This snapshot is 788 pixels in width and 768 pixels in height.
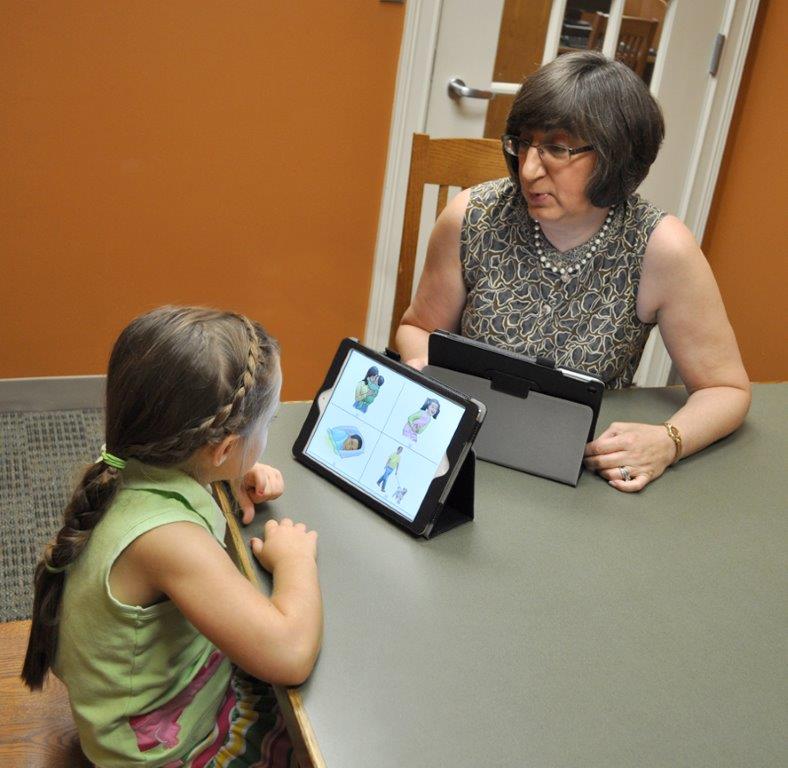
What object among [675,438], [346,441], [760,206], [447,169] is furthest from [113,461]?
[760,206]

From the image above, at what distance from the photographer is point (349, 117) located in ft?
8.52

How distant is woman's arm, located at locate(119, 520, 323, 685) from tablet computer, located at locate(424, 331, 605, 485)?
0.43 meters

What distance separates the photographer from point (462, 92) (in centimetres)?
262

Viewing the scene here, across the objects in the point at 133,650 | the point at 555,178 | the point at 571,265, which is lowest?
the point at 133,650

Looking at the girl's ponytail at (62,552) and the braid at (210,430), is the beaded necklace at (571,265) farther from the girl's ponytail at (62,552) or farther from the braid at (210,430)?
the girl's ponytail at (62,552)

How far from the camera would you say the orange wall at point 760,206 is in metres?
2.75

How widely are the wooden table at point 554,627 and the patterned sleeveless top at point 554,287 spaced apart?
32 cm

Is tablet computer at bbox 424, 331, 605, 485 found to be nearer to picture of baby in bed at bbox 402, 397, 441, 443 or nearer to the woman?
the woman

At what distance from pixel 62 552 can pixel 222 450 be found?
200 mm

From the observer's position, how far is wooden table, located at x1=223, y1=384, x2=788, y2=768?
2.61 ft

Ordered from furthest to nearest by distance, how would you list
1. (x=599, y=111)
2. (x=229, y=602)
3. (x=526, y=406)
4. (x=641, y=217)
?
(x=641, y=217), (x=599, y=111), (x=526, y=406), (x=229, y=602)

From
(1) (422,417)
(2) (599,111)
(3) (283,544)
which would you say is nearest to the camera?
(3) (283,544)

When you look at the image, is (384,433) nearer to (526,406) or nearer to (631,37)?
(526,406)

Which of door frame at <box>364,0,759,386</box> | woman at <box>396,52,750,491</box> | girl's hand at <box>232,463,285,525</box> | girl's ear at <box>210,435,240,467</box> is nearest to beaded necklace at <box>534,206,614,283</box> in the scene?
woman at <box>396,52,750,491</box>
